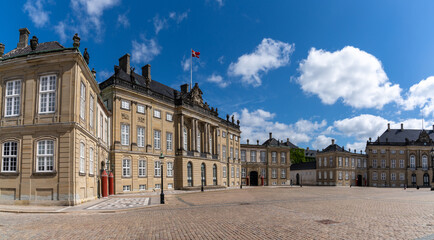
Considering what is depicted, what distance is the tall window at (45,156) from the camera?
21391mm

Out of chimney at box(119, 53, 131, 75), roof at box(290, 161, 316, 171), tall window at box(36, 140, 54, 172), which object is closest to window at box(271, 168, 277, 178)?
roof at box(290, 161, 316, 171)

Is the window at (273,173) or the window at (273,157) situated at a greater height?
the window at (273,157)

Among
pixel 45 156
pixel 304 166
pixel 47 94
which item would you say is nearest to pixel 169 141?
pixel 47 94

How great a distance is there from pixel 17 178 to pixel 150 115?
22962mm

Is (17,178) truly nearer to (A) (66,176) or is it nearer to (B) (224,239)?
(A) (66,176)

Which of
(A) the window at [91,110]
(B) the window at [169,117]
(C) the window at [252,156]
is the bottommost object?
(C) the window at [252,156]

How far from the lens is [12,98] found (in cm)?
2294

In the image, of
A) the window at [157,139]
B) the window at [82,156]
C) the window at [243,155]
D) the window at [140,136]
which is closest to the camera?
the window at [82,156]

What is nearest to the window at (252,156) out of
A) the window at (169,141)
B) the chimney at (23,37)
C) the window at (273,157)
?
the window at (273,157)

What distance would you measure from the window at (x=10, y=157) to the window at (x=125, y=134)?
57.4 ft

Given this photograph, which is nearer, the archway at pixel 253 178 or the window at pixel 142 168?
the window at pixel 142 168

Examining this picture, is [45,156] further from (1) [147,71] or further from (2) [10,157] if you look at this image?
(1) [147,71]

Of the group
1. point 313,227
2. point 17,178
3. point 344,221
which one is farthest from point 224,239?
point 17,178

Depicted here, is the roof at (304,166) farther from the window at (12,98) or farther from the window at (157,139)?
the window at (12,98)
